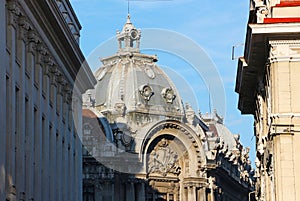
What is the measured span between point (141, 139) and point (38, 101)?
48606mm

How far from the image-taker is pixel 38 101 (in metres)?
61.2

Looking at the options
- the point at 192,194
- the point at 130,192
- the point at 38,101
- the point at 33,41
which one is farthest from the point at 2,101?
the point at 192,194

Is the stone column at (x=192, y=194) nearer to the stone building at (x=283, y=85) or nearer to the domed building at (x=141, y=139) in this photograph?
the domed building at (x=141, y=139)

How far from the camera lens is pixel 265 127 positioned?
2425 inches

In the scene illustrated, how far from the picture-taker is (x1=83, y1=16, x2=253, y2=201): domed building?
108125 millimetres

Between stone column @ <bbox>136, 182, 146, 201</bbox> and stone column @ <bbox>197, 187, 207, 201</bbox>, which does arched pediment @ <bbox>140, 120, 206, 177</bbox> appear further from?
stone column @ <bbox>136, 182, 146, 201</bbox>

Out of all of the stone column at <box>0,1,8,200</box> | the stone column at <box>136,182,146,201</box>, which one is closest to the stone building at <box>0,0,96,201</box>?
the stone column at <box>0,1,8,200</box>

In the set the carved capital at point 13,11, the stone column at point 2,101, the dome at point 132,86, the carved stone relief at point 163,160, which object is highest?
the dome at point 132,86

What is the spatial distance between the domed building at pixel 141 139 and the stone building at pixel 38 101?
29.3 metres

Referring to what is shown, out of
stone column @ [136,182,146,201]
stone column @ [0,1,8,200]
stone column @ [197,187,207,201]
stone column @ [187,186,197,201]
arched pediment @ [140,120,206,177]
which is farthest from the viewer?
stone column @ [197,187,207,201]

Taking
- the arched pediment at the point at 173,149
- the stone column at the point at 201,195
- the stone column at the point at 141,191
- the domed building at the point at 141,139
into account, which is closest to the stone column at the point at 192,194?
the domed building at the point at 141,139

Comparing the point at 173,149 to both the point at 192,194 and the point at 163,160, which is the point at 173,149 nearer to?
the point at 163,160

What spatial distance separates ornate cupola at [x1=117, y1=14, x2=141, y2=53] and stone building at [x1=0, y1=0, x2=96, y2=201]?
1599 inches

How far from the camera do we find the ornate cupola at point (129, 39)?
119438mm
